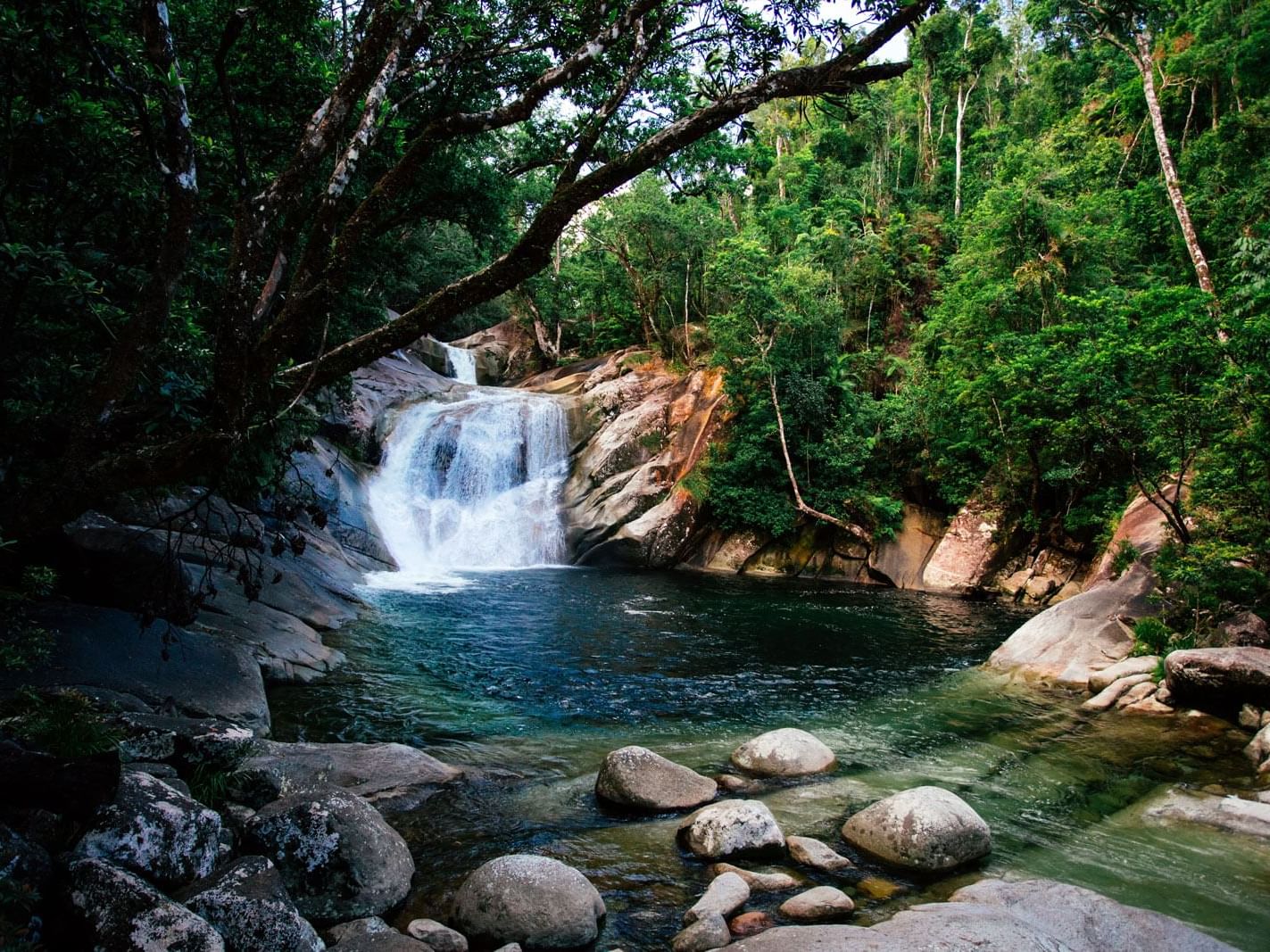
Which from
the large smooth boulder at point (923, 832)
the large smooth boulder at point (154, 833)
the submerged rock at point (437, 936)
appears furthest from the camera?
the large smooth boulder at point (923, 832)

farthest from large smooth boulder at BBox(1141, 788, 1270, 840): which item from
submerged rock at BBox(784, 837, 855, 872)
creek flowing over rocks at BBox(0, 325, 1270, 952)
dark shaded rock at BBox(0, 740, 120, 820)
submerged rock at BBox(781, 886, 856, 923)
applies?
dark shaded rock at BBox(0, 740, 120, 820)

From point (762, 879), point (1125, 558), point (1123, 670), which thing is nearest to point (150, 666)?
point (762, 879)

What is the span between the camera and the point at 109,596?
323 inches

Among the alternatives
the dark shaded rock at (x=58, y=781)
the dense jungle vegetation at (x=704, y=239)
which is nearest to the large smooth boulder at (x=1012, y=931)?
the dark shaded rock at (x=58, y=781)

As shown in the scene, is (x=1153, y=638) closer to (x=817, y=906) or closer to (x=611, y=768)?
(x=817, y=906)

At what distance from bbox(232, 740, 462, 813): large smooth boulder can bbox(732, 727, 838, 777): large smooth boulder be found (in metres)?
3.00

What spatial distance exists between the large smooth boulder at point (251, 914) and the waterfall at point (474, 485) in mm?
17462

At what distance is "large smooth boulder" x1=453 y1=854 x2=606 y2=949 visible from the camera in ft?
14.4

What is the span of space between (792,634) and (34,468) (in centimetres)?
1256

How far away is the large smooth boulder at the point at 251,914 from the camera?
3.68m

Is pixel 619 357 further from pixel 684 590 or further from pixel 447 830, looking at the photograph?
pixel 447 830

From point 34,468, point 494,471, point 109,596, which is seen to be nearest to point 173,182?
point 34,468

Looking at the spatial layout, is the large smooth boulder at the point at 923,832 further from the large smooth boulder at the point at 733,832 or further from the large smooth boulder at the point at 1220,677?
the large smooth boulder at the point at 1220,677

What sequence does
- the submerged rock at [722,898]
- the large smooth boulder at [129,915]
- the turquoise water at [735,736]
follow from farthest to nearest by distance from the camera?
1. the turquoise water at [735,736]
2. the submerged rock at [722,898]
3. the large smooth boulder at [129,915]
